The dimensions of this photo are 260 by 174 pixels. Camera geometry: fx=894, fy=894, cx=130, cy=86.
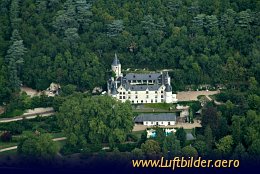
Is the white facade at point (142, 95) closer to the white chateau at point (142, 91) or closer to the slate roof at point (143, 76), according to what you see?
the white chateau at point (142, 91)

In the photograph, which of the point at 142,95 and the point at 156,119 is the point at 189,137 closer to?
the point at 156,119

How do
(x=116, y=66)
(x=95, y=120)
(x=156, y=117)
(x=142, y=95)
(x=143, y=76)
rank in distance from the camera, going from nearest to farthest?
1. (x=95, y=120)
2. (x=156, y=117)
3. (x=142, y=95)
4. (x=143, y=76)
5. (x=116, y=66)

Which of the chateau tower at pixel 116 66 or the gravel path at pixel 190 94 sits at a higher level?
the chateau tower at pixel 116 66

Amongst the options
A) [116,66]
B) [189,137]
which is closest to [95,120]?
[189,137]

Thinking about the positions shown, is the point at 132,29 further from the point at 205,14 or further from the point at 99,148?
the point at 99,148

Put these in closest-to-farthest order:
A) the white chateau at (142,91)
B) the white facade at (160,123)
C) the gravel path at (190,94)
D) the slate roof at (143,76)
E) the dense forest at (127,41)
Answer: the white facade at (160,123), the white chateau at (142,91), the gravel path at (190,94), the slate roof at (143,76), the dense forest at (127,41)

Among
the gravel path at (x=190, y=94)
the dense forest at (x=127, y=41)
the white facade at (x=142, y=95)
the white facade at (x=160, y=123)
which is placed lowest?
the white facade at (x=160, y=123)

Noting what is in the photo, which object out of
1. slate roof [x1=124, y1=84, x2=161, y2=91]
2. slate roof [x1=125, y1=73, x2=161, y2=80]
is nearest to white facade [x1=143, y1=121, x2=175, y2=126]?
slate roof [x1=124, y1=84, x2=161, y2=91]

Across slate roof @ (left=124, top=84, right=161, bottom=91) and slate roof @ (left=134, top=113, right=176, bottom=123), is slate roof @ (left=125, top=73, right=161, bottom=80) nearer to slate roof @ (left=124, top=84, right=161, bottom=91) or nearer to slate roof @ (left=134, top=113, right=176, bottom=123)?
slate roof @ (left=124, top=84, right=161, bottom=91)

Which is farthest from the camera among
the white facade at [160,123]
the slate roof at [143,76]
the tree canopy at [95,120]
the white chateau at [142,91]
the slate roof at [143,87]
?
the slate roof at [143,76]

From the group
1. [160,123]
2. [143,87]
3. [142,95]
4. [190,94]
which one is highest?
[143,87]

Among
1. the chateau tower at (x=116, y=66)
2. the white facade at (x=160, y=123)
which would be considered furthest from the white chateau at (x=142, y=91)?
the white facade at (x=160, y=123)
